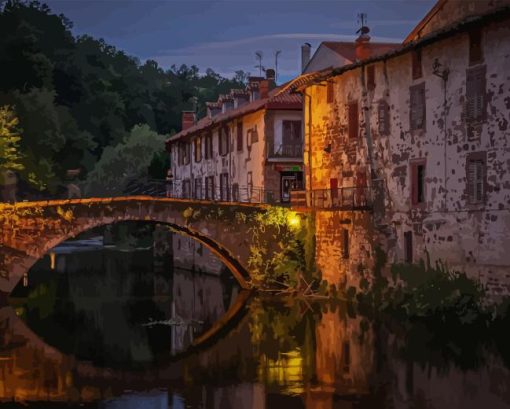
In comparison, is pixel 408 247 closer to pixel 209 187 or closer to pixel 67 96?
pixel 209 187

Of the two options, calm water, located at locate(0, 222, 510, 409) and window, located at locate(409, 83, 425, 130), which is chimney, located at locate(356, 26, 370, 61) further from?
calm water, located at locate(0, 222, 510, 409)

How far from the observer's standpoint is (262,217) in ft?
165

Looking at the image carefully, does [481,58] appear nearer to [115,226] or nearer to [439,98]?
[439,98]

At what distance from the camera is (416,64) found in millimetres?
41312

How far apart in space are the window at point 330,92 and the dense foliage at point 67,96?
28.7 metres

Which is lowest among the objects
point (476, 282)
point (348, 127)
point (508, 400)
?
point (508, 400)

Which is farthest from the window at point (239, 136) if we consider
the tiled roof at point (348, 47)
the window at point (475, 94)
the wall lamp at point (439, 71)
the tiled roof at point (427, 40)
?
the window at point (475, 94)

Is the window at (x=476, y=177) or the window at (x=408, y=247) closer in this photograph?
the window at (x=476, y=177)

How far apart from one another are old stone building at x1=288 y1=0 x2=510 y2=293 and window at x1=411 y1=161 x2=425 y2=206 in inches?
1.9

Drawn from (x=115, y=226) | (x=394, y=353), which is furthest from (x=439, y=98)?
(x=115, y=226)

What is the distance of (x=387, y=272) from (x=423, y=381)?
15.6 m

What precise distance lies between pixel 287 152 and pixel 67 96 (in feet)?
189

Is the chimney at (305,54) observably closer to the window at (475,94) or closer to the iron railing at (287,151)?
the iron railing at (287,151)

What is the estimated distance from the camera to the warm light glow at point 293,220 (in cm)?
5031
